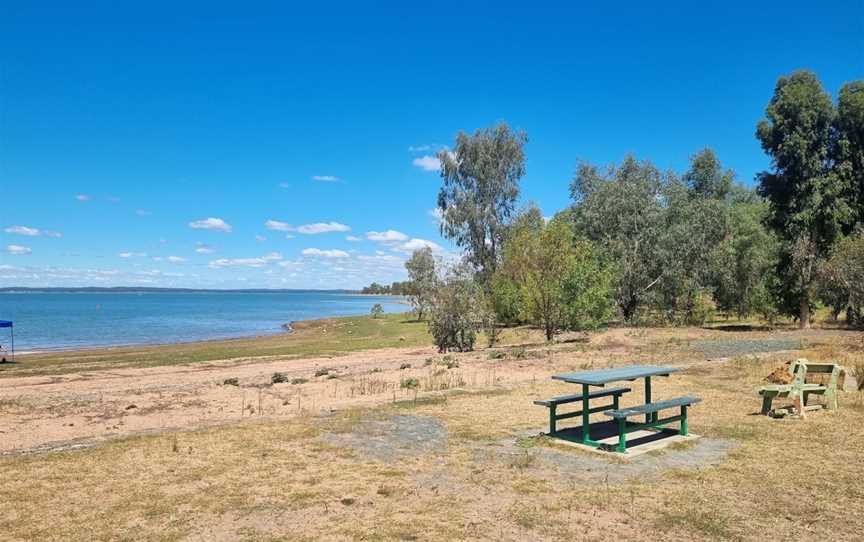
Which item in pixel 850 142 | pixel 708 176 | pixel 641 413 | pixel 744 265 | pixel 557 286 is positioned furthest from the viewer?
pixel 708 176

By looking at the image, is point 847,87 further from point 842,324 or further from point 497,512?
point 497,512

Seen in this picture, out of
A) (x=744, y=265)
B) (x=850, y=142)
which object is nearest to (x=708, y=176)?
(x=744, y=265)

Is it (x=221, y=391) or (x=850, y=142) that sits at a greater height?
(x=850, y=142)

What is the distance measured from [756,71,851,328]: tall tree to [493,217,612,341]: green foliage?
9778mm

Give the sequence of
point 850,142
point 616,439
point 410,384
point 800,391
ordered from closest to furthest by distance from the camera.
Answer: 1. point 616,439
2. point 800,391
3. point 410,384
4. point 850,142

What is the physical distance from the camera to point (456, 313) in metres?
25.3

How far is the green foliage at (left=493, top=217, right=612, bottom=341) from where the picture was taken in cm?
2544

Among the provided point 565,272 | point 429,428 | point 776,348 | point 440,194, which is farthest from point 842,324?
point 429,428

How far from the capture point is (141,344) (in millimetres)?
43031

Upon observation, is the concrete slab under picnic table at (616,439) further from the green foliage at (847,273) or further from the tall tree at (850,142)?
the tall tree at (850,142)

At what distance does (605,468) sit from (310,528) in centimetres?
369

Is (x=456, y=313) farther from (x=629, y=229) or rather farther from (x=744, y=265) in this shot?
(x=744, y=265)

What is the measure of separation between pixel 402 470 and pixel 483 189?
125 ft

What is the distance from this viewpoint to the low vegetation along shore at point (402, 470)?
546cm
